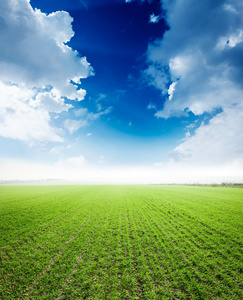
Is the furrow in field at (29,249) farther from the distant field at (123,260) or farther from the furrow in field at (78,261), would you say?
the furrow in field at (78,261)

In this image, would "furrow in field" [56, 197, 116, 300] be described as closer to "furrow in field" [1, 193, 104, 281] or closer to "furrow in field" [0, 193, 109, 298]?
"furrow in field" [0, 193, 109, 298]

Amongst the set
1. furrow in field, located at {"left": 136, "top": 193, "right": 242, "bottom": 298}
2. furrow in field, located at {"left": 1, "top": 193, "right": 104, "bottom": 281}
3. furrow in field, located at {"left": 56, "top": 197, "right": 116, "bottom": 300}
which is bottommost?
furrow in field, located at {"left": 1, "top": 193, "right": 104, "bottom": 281}

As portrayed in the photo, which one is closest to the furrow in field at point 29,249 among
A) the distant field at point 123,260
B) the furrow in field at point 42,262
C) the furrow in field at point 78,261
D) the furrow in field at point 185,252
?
the distant field at point 123,260

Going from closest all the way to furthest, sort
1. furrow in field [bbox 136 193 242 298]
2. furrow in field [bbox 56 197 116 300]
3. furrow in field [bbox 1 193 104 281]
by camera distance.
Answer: furrow in field [bbox 56 197 116 300], furrow in field [bbox 136 193 242 298], furrow in field [bbox 1 193 104 281]

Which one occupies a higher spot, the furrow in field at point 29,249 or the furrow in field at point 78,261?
the furrow in field at point 78,261

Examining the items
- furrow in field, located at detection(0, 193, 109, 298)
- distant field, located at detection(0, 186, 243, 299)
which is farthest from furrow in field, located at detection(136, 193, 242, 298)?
furrow in field, located at detection(0, 193, 109, 298)

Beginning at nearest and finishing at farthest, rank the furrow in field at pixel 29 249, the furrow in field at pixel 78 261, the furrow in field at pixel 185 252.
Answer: the furrow in field at pixel 78 261 → the furrow in field at pixel 185 252 → the furrow in field at pixel 29 249

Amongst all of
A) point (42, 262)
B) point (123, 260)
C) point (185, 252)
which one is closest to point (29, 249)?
point (42, 262)

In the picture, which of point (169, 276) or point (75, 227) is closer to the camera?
point (169, 276)

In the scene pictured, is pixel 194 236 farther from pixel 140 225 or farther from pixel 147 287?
pixel 147 287

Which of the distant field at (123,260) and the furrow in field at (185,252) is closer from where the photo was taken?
the distant field at (123,260)

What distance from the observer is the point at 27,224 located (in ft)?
53.8

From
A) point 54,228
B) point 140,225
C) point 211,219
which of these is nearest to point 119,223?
point 140,225

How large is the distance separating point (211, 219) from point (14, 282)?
2092 centimetres
